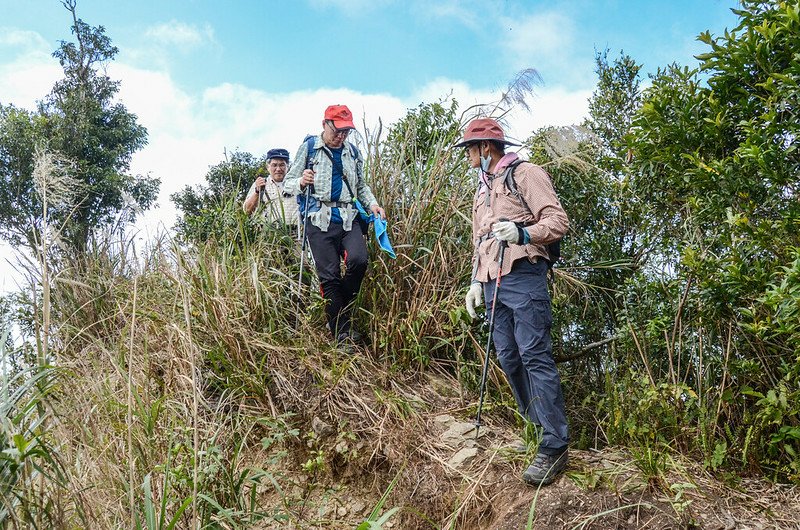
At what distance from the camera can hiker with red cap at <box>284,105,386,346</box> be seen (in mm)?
5500

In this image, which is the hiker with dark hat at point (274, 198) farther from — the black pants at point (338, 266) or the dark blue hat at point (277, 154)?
the black pants at point (338, 266)

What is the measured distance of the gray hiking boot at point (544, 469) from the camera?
3957 mm

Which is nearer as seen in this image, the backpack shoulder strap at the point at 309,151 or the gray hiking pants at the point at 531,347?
the gray hiking pants at the point at 531,347

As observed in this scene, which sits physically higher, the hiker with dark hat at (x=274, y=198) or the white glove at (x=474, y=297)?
the hiker with dark hat at (x=274, y=198)

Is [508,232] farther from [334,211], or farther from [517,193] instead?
[334,211]

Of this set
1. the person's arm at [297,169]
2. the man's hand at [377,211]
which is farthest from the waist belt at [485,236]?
the person's arm at [297,169]

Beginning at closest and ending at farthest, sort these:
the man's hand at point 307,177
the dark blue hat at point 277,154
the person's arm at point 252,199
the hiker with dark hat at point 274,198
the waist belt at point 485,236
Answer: the waist belt at point 485,236 < the man's hand at point 307,177 < the hiker with dark hat at point 274,198 < the person's arm at point 252,199 < the dark blue hat at point 277,154

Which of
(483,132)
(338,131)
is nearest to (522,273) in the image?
(483,132)

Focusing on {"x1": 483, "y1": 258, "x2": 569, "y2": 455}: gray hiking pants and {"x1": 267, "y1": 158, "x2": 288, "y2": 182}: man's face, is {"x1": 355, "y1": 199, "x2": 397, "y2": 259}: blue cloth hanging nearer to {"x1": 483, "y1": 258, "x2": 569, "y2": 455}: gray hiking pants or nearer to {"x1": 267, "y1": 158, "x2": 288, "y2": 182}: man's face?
{"x1": 483, "y1": 258, "x2": 569, "y2": 455}: gray hiking pants

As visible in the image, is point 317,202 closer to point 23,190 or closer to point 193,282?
point 193,282

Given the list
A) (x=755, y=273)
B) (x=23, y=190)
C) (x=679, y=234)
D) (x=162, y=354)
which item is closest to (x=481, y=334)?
(x=679, y=234)

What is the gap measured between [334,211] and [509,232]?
2.01 m

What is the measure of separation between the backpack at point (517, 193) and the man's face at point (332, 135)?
1789 mm

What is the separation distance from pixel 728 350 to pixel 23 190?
17223 millimetres
